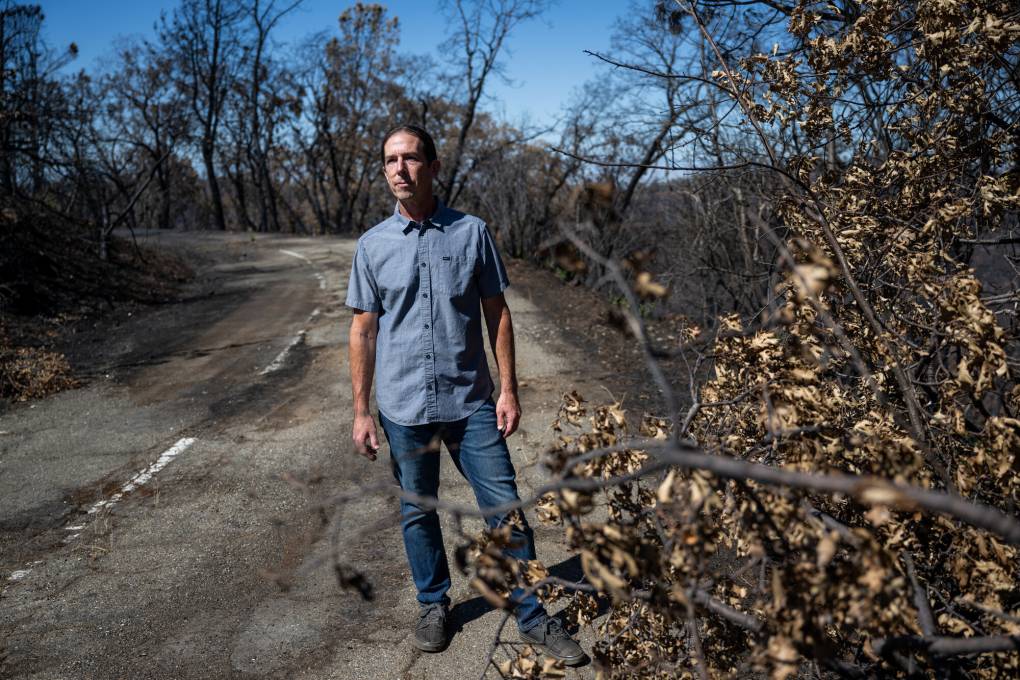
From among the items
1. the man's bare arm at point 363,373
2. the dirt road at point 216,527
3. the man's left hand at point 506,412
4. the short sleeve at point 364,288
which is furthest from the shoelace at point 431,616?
the short sleeve at point 364,288

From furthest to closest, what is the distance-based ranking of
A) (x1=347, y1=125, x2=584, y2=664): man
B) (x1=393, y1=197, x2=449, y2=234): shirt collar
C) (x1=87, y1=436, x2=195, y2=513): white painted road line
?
(x1=87, y1=436, x2=195, y2=513): white painted road line → (x1=393, y1=197, x2=449, y2=234): shirt collar → (x1=347, y1=125, x2=584, y2=664): man

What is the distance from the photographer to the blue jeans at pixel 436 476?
3149mm

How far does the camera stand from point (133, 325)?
39.1ft

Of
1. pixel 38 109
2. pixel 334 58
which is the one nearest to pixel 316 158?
pixel 334 58

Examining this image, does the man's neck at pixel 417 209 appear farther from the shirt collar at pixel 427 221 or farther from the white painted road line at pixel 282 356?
the white painted road line at pixel 282 356

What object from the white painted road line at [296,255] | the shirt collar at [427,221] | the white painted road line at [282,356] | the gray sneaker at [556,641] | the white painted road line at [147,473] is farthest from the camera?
the white painted road line at [296,255]

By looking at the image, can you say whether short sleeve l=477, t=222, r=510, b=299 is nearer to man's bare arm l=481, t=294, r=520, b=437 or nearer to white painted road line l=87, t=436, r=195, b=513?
man's bare arm l=481, t=294, r=520, b=437

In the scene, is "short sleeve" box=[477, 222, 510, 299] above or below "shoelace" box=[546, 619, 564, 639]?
above

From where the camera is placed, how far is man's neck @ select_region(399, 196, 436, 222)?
324 cm

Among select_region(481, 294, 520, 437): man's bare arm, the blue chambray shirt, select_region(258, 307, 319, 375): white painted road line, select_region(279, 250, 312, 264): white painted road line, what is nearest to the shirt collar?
the blue chambray shirt

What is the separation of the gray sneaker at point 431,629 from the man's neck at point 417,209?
1763 millimetres

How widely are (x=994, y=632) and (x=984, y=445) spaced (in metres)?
0.61

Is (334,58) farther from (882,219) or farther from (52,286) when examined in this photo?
→ (882,219)

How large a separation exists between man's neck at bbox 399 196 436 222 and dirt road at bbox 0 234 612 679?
125 centimetres
